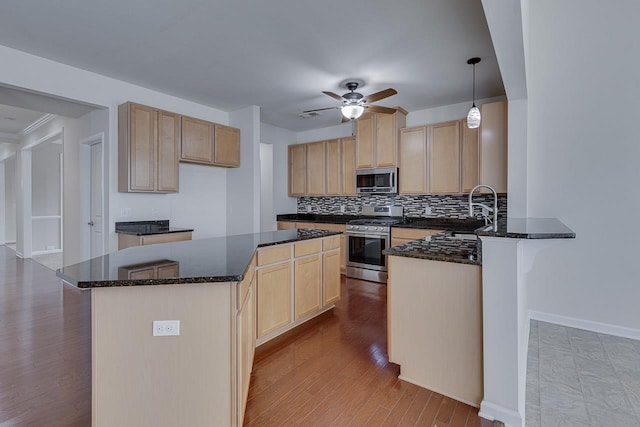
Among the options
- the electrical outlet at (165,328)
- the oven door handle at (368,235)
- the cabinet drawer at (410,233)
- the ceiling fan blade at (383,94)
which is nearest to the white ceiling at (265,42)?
the ceiling fan blade at (383,94)

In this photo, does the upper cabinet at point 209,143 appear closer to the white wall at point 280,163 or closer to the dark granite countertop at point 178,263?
the white wall at point 280,163

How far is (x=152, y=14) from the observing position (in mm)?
2484

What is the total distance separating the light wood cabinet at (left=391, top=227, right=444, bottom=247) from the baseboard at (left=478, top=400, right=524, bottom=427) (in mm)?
2653

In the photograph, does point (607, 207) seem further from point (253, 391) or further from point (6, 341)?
point (6, 341)

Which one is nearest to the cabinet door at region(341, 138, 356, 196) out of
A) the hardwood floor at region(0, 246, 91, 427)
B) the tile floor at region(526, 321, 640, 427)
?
the tile floor at region(526, 321, 640, 427)

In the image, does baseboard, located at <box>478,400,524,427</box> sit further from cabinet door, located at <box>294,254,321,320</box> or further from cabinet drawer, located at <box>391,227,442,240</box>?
Answer: cabinet drawer, located at <box>391,227,442,240</box>

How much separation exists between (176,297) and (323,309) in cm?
208

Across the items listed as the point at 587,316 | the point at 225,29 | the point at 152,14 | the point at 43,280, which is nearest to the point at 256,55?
the point at 225,29

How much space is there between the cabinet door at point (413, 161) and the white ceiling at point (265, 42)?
63 cm

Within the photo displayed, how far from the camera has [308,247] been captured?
3.00 metres

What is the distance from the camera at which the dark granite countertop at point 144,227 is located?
3.56 meters

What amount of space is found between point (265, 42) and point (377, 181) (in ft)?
8.94

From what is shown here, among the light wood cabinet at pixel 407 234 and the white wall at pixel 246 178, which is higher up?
the white wall at pixel 246 178

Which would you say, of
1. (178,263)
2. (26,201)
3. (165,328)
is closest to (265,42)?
(178,263)
